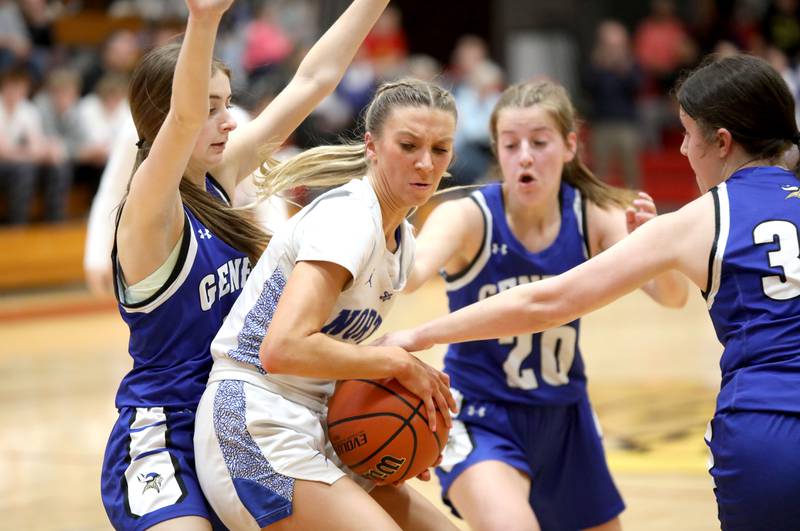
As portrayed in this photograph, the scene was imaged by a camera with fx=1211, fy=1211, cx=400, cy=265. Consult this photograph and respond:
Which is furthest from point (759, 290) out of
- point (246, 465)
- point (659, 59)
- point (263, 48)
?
point (659, 59)

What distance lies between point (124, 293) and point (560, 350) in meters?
1.76

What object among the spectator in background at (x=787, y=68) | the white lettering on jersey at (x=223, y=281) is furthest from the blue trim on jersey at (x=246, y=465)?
the spectator in background at (x=787, y=68)

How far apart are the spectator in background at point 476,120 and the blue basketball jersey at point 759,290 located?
1159 centimetres

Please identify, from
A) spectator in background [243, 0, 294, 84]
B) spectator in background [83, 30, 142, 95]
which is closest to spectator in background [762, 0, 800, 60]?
spectator in background [243, 0, 294, 84]

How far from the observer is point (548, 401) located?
4430mm

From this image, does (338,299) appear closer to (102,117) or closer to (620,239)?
(620,239)

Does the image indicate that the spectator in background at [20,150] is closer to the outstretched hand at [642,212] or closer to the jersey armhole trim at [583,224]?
the jersey armhole trim at [583,224]

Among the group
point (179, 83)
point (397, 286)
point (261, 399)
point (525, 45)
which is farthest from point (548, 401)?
point (525, 45)

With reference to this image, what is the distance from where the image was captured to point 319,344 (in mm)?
3031

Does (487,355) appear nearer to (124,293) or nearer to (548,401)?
(548,401)

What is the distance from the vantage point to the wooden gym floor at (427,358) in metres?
5.71

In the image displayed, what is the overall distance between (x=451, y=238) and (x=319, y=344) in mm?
1452

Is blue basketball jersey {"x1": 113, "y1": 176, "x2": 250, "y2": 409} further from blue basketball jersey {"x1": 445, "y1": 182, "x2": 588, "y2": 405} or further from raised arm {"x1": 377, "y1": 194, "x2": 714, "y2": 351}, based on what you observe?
blue basketball jersey {"x1": 445, "y1": 182, "x2": 588, "y2": 405}

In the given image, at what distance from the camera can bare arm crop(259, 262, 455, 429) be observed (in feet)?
9.86
